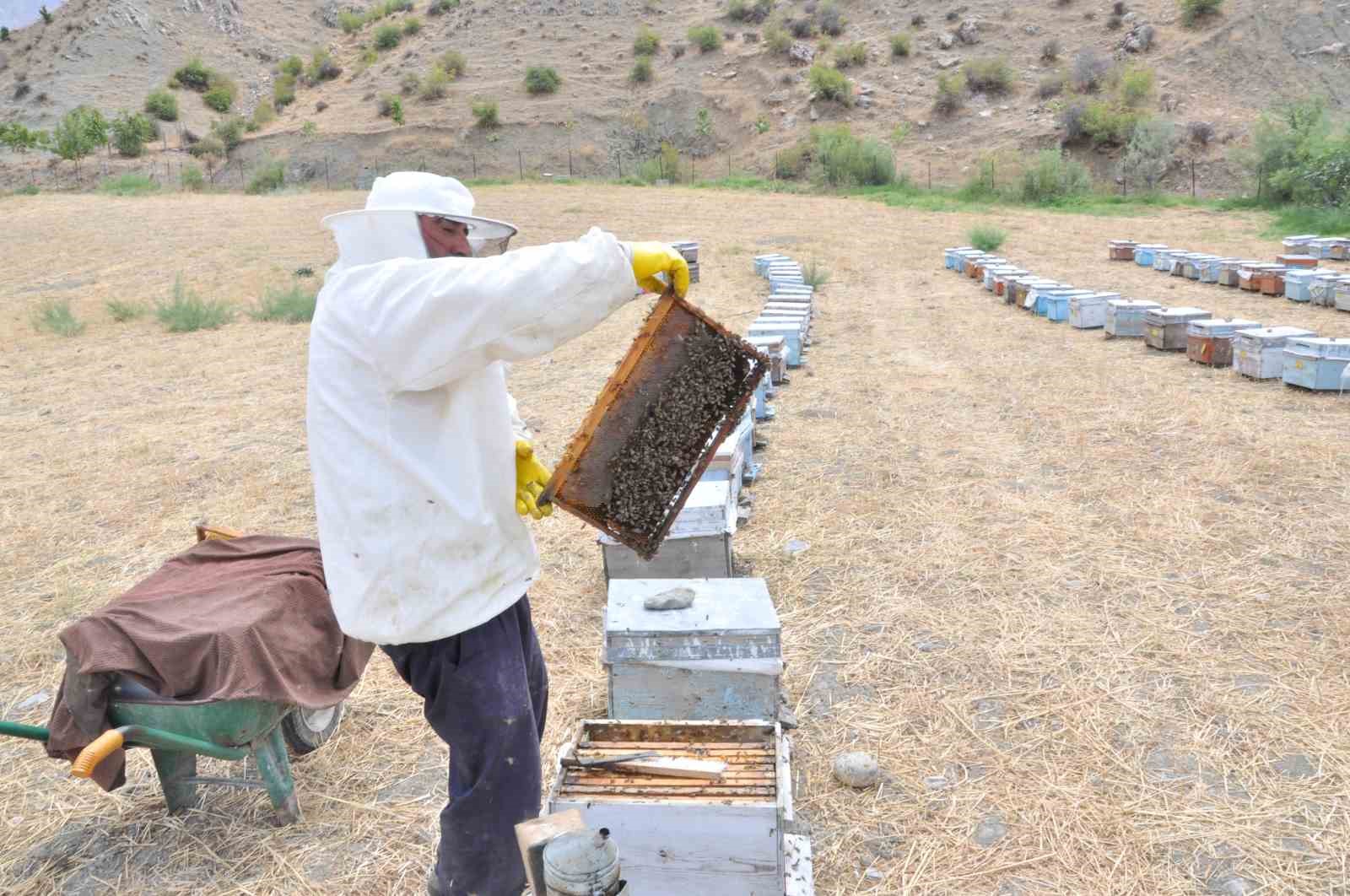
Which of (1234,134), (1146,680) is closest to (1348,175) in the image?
(1234,134)

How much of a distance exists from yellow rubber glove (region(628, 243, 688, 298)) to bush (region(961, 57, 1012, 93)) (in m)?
40.0

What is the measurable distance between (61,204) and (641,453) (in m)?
31.2

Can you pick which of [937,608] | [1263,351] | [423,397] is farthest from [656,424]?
[1263,351]

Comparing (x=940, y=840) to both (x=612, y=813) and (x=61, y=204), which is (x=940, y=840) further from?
(x=61, y=204)

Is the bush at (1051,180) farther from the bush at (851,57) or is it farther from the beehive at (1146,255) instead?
the bush at (851,57)

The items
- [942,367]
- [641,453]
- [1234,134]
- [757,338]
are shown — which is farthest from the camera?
[1234,134]

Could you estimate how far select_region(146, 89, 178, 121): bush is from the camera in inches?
2008

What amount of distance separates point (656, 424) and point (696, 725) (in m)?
1.00

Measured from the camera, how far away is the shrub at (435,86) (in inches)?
1805

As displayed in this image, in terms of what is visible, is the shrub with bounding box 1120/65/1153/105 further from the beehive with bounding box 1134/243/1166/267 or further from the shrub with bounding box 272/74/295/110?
the shrub with bounding box 272/74/295/110

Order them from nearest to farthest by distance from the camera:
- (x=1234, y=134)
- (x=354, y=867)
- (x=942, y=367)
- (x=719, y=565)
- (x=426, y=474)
Result: 1. (x=426, y=474)
2. (x=354, y=867)
3. (x=719, y=565)
4. (x=942, y=367)
5. (x=1234, y=134)

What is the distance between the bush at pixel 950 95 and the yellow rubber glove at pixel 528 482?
3864 centimetres

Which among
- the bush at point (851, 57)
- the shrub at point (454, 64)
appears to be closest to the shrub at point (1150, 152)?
the bush at point (851, 57)

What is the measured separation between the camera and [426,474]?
2.29 meters
